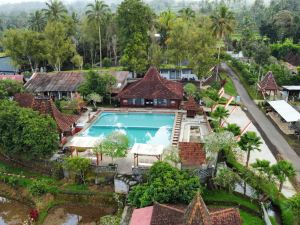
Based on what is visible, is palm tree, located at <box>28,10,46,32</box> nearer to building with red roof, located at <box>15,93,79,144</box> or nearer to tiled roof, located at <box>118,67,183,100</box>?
tiled roof, located at <box>118,67,183,100</box>

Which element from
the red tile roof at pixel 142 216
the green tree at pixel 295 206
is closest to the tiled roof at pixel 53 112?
the red tile roof at pixel 142 216

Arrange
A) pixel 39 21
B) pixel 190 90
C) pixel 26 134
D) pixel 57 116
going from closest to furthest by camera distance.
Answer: pixel 26 134 → pixel 57 116 → pixel 190 90 → pixel 39 21

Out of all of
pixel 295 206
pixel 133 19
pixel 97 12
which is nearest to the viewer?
pixel 295 206

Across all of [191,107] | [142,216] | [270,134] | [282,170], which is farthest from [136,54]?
[142,216]

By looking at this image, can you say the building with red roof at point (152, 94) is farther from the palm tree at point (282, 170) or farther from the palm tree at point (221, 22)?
the palm tree at point (282, 170)

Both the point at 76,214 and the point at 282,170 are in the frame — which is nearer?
the point at 282,170

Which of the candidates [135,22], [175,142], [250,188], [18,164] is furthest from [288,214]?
[135,22]

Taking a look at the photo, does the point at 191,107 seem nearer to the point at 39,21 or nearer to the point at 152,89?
the point at 152,89

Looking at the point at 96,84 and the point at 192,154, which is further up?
the point at 96,84
